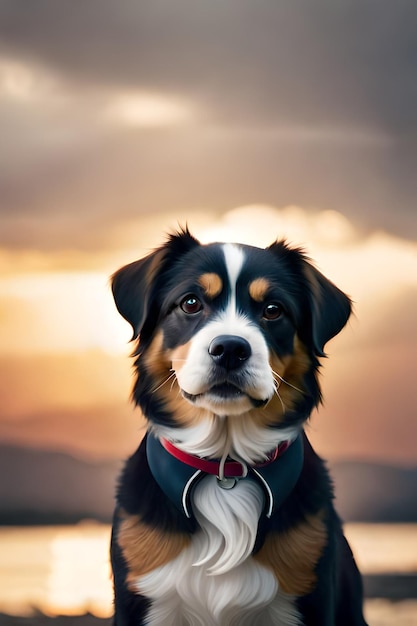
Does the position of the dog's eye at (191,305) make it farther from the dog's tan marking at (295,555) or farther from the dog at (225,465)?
the dog's tan marking at (295,555)

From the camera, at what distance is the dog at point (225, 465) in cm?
309

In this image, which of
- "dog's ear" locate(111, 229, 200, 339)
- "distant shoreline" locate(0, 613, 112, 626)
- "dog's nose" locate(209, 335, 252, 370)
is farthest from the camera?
"distant shoreline" locate(0, 613, 112, 626)

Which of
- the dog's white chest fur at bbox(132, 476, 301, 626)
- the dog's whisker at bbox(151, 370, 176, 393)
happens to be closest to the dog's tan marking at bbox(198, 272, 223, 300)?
the dog's whisker at bbox(151, 370, 176, 393)

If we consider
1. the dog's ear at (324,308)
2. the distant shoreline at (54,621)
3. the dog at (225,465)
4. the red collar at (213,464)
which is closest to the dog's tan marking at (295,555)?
the dog at (225,465)

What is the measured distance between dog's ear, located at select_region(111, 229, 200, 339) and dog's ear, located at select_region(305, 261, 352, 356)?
373 mm

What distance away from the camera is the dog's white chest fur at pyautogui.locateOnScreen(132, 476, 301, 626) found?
3.09 m

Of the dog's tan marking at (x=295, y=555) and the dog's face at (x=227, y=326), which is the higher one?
the dog's face at (x=227, y=326)

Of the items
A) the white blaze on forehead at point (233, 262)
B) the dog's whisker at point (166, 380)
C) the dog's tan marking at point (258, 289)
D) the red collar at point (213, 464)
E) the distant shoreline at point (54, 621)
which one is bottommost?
the distant shoreline at point (54, 621)

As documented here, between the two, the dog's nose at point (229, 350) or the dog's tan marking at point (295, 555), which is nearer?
the dog's nose at point (229, 350)

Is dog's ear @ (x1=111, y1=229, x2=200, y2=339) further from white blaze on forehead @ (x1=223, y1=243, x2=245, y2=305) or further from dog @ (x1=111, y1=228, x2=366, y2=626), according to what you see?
white blaze on forehead @ (x1=223, y1=243, x2=245, y2=305)

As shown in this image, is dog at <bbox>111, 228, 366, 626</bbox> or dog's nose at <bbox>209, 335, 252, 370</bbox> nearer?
dog's nose at <bbox>209, 335, 252, 370</bbox>

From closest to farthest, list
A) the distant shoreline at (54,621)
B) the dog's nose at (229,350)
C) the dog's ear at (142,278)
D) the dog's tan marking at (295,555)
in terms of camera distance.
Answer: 1. the dog's nose at (229,350)
2. the dog's tan marking at (295,555)
3. the dog's ear at (142,278)
4. the distant shoreline at (54,621)

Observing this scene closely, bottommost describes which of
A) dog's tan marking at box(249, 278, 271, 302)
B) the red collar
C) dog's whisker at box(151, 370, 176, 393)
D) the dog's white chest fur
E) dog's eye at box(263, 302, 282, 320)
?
the dog's white chest fur

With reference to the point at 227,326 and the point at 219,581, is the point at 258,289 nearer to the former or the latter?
the point at 227,326
